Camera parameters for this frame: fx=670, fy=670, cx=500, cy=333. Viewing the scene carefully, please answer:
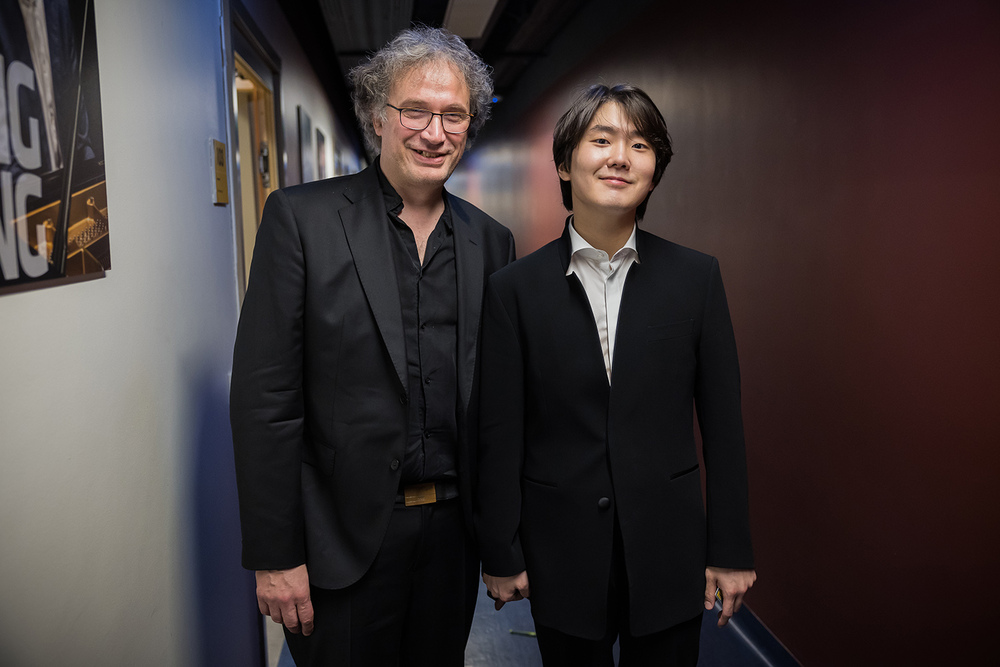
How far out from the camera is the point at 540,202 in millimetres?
6062

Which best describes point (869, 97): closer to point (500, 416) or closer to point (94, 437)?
point (500, 416)

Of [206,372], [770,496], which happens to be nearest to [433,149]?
[206,372]

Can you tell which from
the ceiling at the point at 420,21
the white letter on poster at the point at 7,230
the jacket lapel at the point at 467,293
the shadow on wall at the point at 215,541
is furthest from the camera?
the ceiling at the point at 420,21

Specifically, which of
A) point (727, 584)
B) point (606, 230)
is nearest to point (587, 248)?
point (606, 230)

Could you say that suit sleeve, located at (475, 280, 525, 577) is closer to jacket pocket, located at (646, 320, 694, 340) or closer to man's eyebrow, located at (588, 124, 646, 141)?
jacket pocket, located at (646, 320, 694, 340)

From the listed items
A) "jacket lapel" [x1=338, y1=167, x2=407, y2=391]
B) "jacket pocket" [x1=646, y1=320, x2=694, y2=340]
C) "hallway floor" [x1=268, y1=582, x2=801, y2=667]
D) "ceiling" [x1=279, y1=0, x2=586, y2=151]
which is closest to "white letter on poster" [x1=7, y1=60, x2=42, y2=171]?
"jacket lapel" [x1=338, y1=167, x2=407, y2=391]

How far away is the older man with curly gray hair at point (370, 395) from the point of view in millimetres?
1306

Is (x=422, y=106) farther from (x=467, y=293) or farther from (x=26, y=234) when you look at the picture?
(x=26, y=234)

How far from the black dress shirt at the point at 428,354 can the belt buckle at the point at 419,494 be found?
0.02m

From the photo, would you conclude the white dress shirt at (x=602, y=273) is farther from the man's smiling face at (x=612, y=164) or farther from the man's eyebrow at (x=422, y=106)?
the man's eyebrow at (x=422, y=106)

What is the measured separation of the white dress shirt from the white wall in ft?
2.76

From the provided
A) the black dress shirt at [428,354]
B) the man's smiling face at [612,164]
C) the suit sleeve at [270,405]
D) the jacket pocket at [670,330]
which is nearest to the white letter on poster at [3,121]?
the suit sleeve at [270,405]

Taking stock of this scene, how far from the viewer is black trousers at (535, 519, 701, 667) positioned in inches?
52.8

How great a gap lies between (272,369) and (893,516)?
1565 mm
